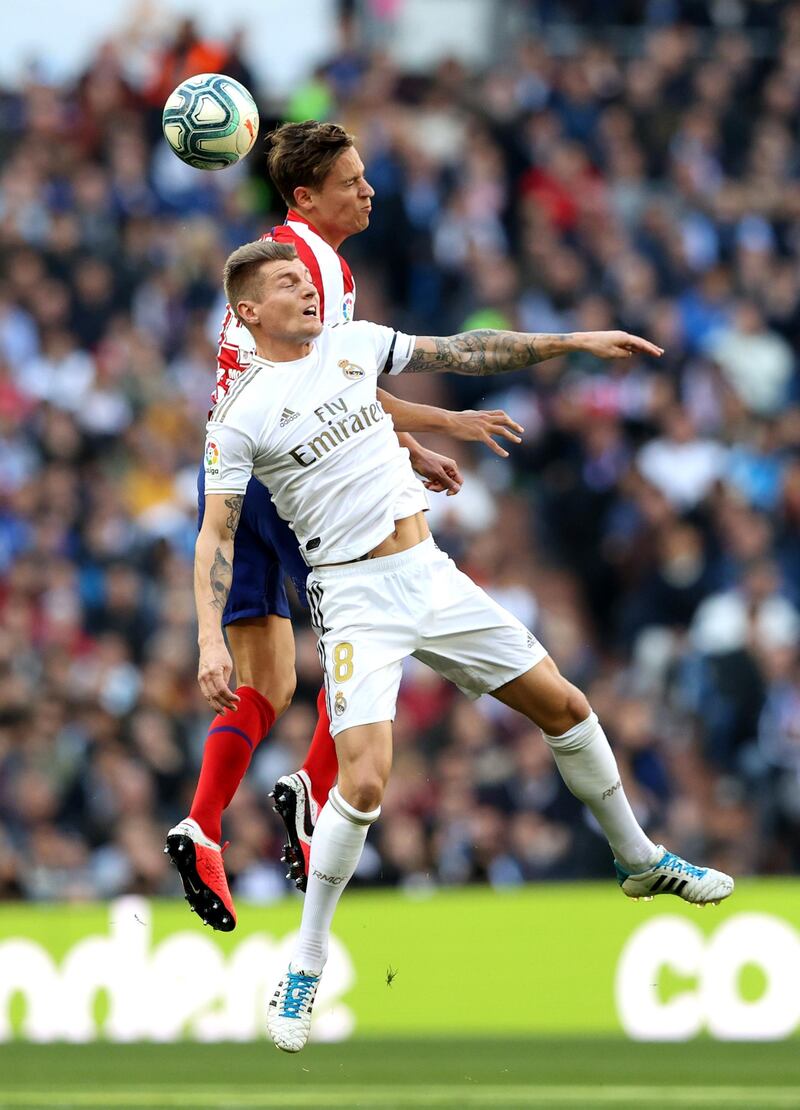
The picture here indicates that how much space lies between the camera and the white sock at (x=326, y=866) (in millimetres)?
8539

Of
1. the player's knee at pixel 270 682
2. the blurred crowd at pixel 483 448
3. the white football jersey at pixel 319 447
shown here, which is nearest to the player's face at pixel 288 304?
the white football jersey at pixel 319 447

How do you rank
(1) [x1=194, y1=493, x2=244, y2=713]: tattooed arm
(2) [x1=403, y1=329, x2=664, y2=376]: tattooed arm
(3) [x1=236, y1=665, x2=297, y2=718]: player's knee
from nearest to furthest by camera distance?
(1) [x1=194, y1=493, x2=244, y2=713]: tattooed arm
(2) [x1=403, y1=329, x2=664, y2=376]: tattooed arm
(3) [x1=236, y1=665, x2=297, y2=718]: player's knee

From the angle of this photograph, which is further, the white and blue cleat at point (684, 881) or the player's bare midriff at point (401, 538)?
the white and blue cleat at point (684, 881)

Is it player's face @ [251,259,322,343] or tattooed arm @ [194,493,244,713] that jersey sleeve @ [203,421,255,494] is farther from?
player's face @ [251,259,322,343]

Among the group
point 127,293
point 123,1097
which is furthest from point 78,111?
point 123,1097

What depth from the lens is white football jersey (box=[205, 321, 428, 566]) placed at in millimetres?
8438

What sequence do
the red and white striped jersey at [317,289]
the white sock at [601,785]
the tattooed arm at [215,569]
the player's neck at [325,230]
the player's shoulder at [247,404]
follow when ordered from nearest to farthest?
the tattooed arm at [215,569]
the player's shoulder at [247,404]
the red and white striped jersey at [317,289]
the white sock at [601,785]
the player's neck at [325,230]

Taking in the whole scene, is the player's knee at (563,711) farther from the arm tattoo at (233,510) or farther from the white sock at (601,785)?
the arm tattoo at (233,510)

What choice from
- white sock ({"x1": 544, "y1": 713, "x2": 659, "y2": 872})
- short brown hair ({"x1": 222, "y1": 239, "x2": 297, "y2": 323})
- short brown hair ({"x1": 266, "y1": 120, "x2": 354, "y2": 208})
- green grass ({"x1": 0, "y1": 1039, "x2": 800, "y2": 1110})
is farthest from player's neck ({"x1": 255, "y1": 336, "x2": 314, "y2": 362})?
green grass ({"x1": 0, "y1": 1039, "x2": 800, "y2": 1110})

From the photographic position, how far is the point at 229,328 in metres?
8.88

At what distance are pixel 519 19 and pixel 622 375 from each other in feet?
15.0

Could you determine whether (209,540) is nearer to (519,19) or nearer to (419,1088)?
(419,1088)

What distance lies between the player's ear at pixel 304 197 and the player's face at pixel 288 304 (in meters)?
0.50

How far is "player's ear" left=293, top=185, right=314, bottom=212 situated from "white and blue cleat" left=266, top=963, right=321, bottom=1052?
9.31ft
